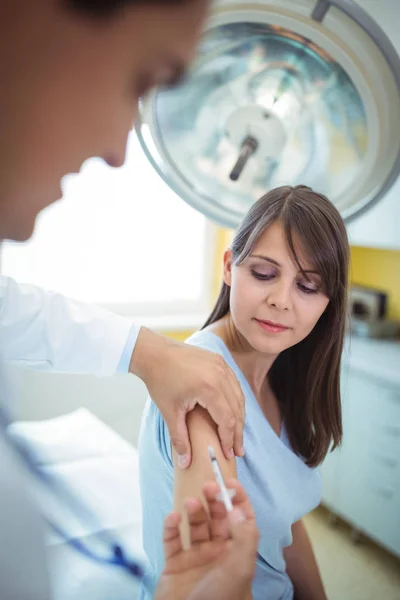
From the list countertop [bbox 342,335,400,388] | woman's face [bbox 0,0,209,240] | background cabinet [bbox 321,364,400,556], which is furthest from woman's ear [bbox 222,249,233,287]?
background cabinet [bbox 321,364,400,556]

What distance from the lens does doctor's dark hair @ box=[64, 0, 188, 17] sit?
0.30 meters

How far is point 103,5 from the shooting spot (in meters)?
0.30

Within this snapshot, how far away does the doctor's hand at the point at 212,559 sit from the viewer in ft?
1.49

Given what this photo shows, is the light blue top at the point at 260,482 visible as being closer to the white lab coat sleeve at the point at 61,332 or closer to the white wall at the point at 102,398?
the white lab coat sleeve at the point at 61,332

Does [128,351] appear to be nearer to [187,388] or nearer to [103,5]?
[187,388]

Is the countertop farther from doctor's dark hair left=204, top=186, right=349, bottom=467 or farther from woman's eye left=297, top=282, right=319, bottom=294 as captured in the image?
woman's eye left=297, top=282, right=319, bottom=294

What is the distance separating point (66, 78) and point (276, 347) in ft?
2.59

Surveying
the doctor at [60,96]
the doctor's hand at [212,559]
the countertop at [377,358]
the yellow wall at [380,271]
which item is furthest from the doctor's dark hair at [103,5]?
the yellow wall at [380,271]

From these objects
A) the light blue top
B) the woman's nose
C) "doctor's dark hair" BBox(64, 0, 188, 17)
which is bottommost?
the light blue top

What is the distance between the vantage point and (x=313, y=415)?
1219 mm

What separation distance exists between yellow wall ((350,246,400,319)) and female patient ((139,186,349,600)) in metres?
1.79

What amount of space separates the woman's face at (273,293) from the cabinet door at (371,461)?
4.27 ft

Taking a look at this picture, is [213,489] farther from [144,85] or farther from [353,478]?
[353,478]

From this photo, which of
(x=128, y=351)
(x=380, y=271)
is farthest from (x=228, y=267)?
(x=380, y=271)
